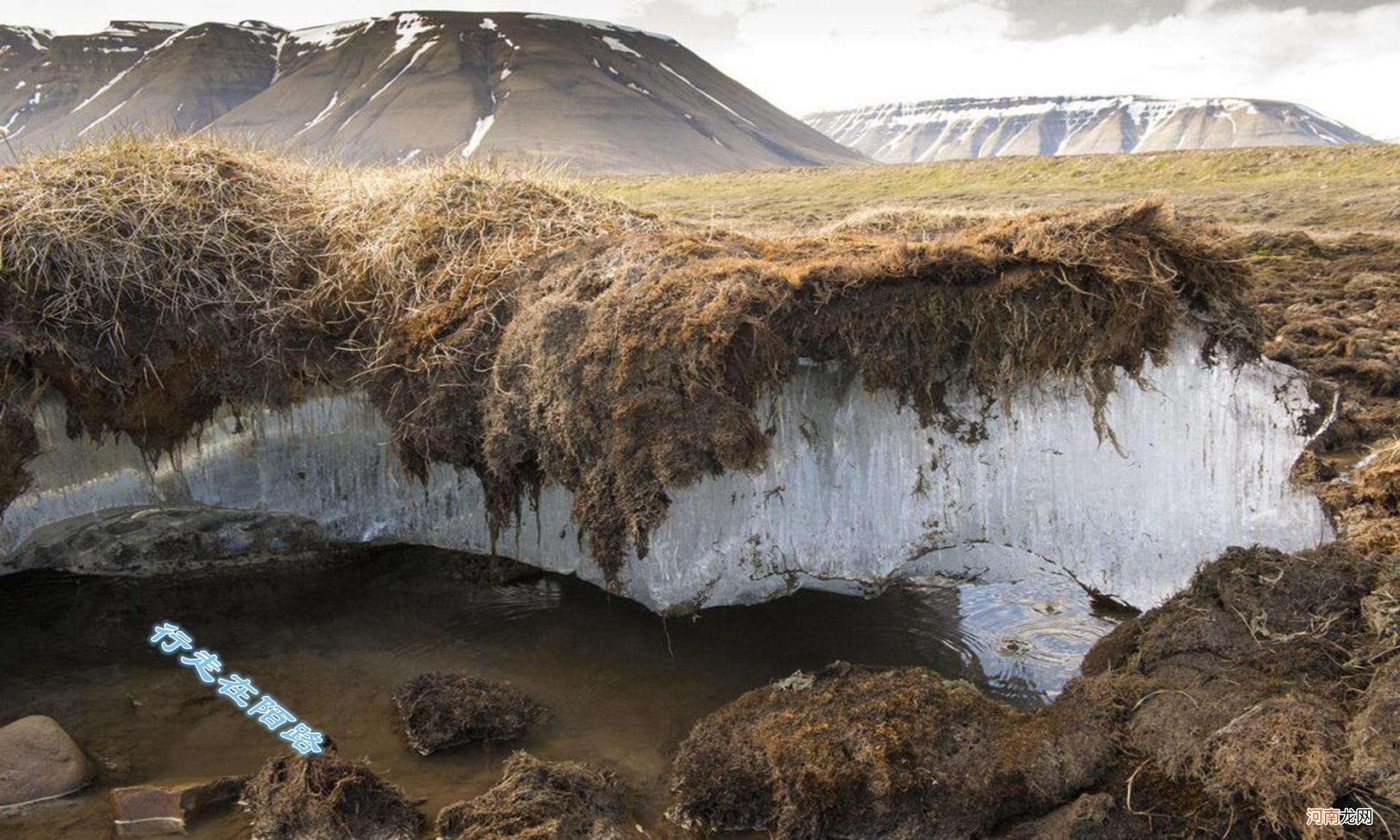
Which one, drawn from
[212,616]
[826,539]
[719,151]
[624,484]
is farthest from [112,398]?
[719,151]

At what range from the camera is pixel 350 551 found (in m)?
7.39

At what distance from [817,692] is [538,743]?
1.45m

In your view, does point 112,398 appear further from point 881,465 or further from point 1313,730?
point 1313,730

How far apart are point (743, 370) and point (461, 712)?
7.64ft

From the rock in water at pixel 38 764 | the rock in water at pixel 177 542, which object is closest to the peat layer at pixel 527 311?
the rock in water at pixel 177 542

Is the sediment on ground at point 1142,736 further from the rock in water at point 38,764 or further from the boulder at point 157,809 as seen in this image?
the rock in water at point 38,764

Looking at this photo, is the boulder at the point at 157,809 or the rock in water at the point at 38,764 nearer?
the boulder at the point at 157,809

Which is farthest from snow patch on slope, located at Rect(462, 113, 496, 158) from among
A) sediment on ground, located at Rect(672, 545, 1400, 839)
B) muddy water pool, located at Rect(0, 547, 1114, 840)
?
sediment on ground, located at Rect(672, 545, 1400, 839)

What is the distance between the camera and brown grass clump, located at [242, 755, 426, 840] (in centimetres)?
431

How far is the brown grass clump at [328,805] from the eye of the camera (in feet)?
14.1

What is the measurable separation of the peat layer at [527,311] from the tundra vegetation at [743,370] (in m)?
0.02

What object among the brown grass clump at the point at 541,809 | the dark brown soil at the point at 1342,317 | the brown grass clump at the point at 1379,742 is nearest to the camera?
the brown grass clump at the point at 1379,742

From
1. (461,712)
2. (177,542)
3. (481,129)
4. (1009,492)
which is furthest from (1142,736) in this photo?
(481,129)

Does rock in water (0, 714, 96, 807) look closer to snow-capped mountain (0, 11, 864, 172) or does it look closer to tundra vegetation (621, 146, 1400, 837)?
tundra vegetation (621, 146, 1400, 837)
